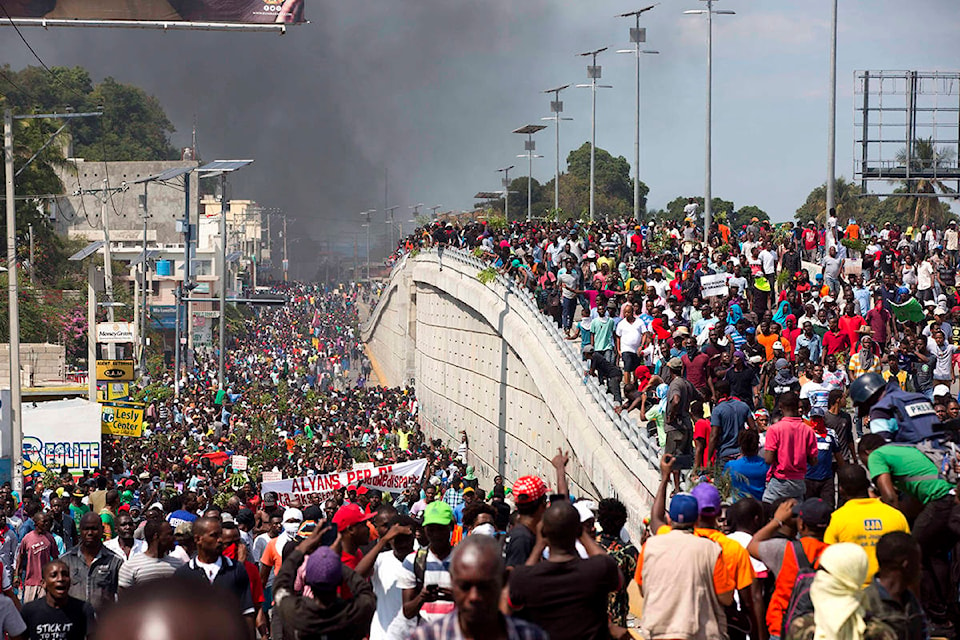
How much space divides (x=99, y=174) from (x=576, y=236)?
86.1 meters

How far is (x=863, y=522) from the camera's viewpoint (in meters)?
6.79

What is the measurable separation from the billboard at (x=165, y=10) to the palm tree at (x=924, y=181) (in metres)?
19.4

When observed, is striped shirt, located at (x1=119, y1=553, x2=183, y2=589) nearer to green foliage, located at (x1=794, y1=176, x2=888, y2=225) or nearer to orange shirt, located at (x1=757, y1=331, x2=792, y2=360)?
orange shirt, located at (x1=757, y1=331, x2=792, y2=360)

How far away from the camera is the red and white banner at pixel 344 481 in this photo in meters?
19.5

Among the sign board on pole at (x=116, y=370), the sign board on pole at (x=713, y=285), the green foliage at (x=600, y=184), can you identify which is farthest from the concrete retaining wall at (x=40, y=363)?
the green foliage at (x=600, y=184)

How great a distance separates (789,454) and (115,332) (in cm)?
2844

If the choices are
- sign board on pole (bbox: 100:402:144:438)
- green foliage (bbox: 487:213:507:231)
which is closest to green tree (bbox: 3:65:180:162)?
green foliage (bbox: 487:213:507:231)

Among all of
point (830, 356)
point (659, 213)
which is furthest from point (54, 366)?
point (659, 213)

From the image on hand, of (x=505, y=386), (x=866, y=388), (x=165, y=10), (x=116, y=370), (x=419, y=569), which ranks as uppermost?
(x=165, y=10)

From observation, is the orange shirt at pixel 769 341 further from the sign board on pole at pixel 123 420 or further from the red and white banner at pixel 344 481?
the sign board on pole at pixel 123 420

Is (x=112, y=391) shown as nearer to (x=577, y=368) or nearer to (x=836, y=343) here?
(x=577, y=368)

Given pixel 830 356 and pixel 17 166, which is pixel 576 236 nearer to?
pixel 830 356

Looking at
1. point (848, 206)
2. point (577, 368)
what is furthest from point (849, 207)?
point (577, 368)

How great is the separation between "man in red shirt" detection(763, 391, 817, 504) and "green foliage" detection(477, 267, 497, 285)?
2637 cm
